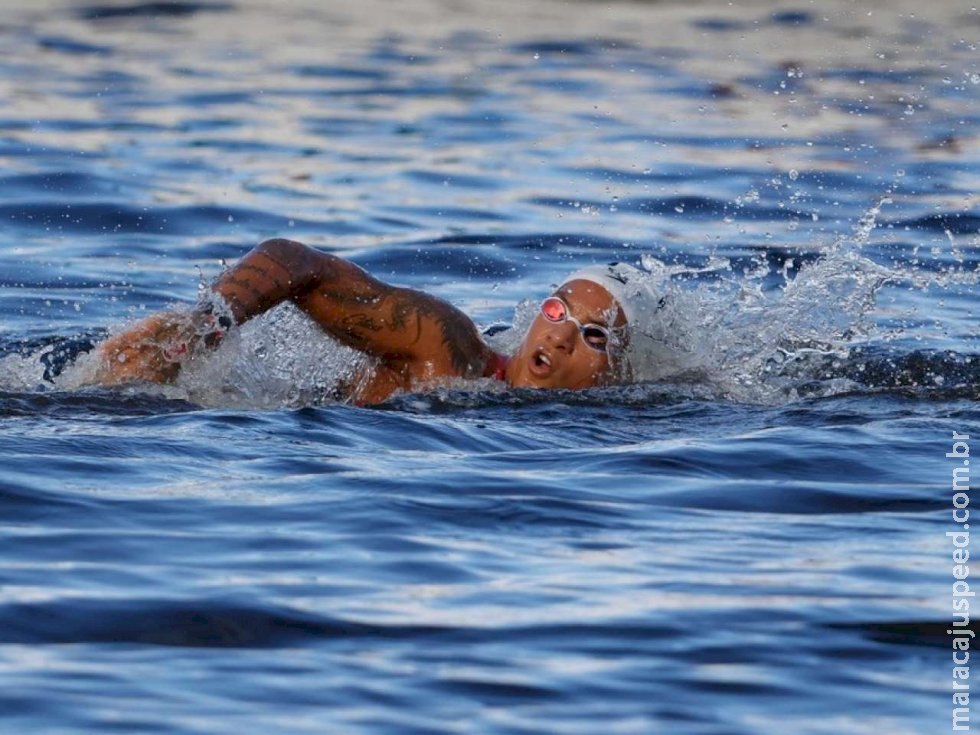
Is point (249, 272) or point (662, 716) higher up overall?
point (249, 272)

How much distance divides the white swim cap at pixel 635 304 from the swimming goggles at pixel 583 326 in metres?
0.16

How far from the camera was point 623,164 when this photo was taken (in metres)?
16.8

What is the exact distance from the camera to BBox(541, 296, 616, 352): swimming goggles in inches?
351

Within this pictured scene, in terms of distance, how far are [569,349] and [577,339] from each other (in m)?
0.06

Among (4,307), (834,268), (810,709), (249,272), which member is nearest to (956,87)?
(834,268)

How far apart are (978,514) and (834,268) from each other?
3852mm

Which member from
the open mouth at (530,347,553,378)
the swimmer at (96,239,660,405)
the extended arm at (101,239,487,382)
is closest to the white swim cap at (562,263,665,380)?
the swimmer at (96,239,660,405)

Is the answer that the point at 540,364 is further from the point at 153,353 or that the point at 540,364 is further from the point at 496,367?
the point at 153,353

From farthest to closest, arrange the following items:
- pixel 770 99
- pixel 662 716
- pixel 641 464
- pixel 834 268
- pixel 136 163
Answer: pixel 770 99
pixel 136 163
pixel 834 268
pixel 641 464
pixel 662 716

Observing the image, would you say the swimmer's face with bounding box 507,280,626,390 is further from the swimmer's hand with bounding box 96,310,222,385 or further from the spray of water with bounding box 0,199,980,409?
the swimmer's hand with bounding box 96,310,222,385

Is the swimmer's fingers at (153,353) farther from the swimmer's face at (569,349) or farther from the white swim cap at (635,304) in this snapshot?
the white swim cap at (635,304)

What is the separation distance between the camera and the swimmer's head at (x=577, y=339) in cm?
888

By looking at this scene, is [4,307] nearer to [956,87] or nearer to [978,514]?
[978,514]

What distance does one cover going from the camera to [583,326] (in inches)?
352
